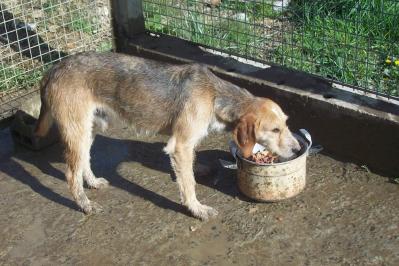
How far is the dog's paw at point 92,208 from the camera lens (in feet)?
15.9

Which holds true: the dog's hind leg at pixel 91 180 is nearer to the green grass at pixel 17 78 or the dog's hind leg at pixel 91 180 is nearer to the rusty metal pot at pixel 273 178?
the rusty metal pot at pixel 273 178

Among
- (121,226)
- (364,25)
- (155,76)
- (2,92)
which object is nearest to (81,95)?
(155,76)

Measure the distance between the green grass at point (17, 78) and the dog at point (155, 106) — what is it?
186 cm

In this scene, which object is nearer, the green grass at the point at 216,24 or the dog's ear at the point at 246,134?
the dog's ear at the point at 246,134

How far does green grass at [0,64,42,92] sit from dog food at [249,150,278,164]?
3111mm

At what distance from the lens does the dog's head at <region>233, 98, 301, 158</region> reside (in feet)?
14.5

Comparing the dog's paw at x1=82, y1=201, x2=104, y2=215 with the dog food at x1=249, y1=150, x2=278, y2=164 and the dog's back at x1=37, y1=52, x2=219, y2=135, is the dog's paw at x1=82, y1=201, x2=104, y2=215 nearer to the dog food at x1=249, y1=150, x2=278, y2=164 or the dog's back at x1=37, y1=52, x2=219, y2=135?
the dog's back at x1=37, y1=52, x2=219, y2=135

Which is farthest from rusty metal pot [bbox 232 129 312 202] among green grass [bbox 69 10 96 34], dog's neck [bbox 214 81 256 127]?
green grass [bbox 69 10 96 34]

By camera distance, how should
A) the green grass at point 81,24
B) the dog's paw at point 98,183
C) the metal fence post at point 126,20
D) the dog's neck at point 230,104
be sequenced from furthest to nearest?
the green grass at point 81,24 → the metal fence post at point 126,20 → the dog's paw at point 98,183 → the dog's neck at point 230,104

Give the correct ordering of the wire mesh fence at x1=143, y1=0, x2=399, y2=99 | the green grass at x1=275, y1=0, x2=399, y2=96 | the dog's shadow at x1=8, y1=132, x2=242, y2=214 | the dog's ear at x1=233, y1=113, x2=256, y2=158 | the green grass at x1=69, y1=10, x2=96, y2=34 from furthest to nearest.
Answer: the green grass at x1=69, y1=10, x2=96, y2=34, the wire mesh fence at x1=143, y1=0, x2=399, y2=99, the green grass at x1=275, y1=0, x2=399, y2=96, the dog's shadow at x1=8, y1=132, x2=242, y2=214, the dog's ear at x1=233, y1=113, x2=256, y2=158

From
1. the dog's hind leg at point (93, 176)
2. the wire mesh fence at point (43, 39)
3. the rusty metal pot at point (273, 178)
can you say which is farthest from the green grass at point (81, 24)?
the rusty metal pot at point (273, 178)

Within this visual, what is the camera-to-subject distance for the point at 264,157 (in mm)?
4797

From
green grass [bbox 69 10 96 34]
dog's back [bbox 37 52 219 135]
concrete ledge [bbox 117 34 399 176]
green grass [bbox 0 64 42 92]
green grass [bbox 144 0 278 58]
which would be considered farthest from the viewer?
green grass [bbox 69 10 96 34]

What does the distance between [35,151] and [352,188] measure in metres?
3.10
